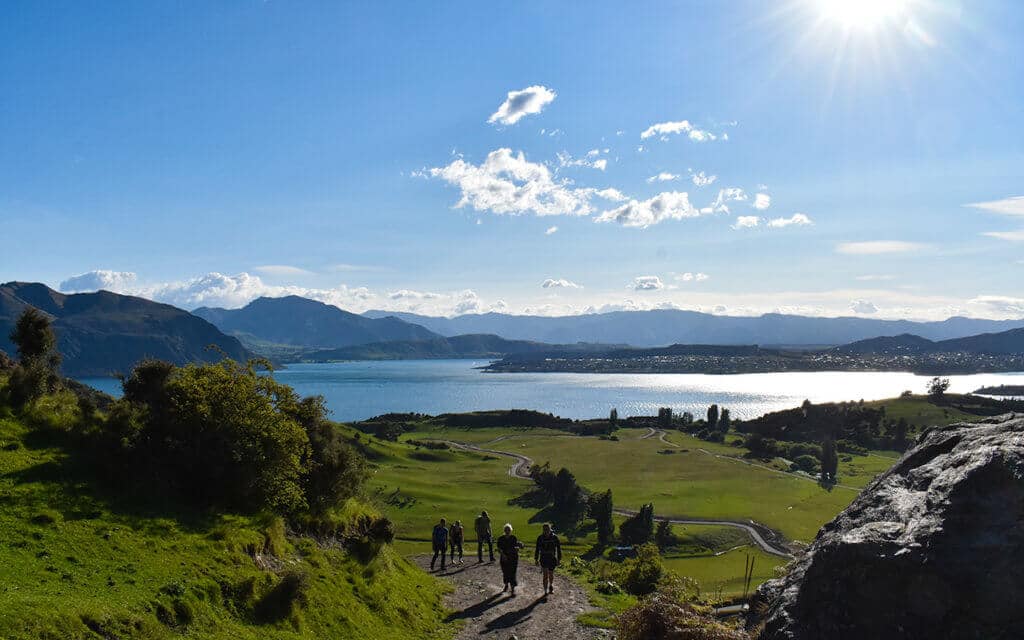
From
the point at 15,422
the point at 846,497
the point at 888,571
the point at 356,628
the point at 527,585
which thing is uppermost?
the point at 15,422

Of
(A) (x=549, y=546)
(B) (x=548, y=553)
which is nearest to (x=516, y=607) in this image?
(B) (x=548, y=553)

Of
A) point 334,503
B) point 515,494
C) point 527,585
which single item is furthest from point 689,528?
point 334,503

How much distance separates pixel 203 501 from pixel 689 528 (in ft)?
236

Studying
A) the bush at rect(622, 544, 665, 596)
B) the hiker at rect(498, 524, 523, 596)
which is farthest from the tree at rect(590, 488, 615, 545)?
→ the hiker at rect(498, 524, 523, 596)

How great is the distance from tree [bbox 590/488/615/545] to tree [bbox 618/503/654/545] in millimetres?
1495

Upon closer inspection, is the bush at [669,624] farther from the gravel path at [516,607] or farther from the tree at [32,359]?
the tree at [32,359]

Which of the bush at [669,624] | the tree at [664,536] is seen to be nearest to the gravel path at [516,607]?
the bush at [669,624]

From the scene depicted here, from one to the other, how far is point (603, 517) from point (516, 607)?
183 feet

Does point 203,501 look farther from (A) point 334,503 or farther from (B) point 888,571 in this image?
(B) point 888,571

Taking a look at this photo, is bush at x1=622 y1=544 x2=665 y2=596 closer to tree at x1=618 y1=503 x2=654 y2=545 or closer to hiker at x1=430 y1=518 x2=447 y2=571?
hiker at x1=430 y1=518 x2=447 y2=571

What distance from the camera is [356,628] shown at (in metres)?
15.7

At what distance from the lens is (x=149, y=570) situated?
41.1ft

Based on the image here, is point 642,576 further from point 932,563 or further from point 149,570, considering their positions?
point 149,570

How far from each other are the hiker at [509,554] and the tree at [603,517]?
51207mm
